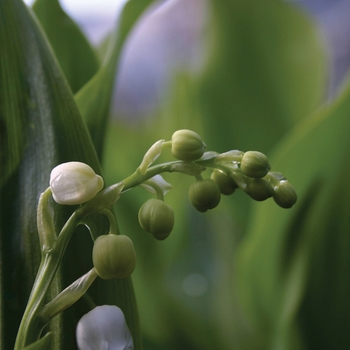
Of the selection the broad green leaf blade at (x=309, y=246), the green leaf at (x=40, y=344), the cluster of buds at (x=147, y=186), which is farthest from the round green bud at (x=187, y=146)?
the broad green leaf blade at (x=309, y=246)

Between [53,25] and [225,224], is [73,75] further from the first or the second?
[225,224]

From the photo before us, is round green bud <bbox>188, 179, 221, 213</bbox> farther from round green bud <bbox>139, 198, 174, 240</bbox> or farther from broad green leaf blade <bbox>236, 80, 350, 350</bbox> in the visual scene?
broad green leaf blade <bbox>236, 80, 350, 350</bbox>

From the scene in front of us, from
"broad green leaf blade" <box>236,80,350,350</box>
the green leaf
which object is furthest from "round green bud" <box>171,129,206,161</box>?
"broad green leaf blade" <box>236,80,350,350</box>

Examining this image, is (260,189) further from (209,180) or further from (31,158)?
(31,158)

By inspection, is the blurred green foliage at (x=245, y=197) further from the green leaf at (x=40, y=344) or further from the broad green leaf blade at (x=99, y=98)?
the green leaf at (x=40, y=344)

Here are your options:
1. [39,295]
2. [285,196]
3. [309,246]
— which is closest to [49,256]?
[39,295]

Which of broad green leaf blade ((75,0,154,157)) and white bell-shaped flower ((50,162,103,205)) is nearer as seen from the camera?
white bell-shaped flower ((50,162,103,205))
